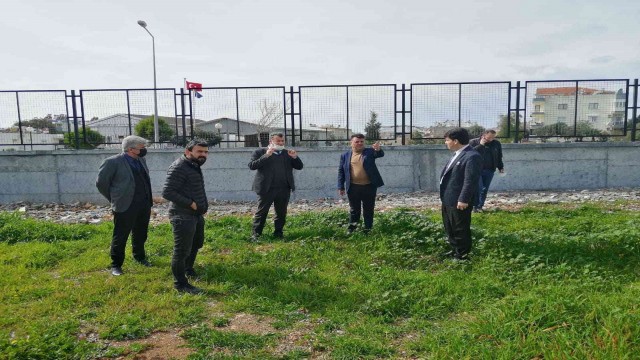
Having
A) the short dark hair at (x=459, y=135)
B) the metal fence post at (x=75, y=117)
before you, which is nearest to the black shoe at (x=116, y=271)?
the short dark hair at (x=459, y=135)

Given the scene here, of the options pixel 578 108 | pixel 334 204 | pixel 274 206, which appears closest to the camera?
pixel 274 206

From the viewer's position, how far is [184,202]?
4977mm

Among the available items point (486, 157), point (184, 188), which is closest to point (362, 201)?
point (184, 188)

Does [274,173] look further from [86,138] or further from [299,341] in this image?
[86,138]

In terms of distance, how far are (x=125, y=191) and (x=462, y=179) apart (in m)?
4.45

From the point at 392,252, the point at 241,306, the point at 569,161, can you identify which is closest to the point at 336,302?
the point at 241,306

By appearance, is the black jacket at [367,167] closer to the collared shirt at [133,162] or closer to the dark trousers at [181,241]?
the dark trousers at [181,241]

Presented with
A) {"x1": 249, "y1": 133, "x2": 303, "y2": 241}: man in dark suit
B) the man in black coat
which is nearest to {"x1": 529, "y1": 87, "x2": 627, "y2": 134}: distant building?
the man in black coat

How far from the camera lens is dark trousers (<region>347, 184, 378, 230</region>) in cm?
725

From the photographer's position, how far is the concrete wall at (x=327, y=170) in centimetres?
1313

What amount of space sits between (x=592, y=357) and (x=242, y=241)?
17.6 feet

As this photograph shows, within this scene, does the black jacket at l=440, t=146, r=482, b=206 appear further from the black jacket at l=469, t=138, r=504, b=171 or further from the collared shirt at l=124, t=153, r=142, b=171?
the collared shirt at l=124, t=153, r=142, b=171

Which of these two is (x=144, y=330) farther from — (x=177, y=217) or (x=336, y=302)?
(x=336, y=302)

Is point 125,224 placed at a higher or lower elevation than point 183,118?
lower
